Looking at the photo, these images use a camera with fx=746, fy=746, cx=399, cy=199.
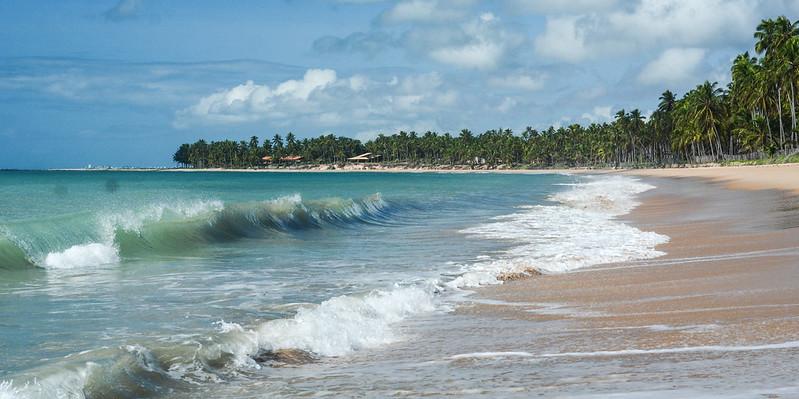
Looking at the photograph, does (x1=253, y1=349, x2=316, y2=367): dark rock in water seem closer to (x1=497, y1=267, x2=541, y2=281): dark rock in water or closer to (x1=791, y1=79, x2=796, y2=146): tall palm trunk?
(x1=497, y1=267, x2=541, y2=281): dark rock in water

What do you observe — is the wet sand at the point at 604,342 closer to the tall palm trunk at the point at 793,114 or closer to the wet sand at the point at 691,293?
the wet sand at the point at 691,293

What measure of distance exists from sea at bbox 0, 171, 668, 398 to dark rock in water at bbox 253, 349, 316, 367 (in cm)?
2

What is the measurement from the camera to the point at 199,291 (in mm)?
10531

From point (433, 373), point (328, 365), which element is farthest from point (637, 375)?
point (328, 365)

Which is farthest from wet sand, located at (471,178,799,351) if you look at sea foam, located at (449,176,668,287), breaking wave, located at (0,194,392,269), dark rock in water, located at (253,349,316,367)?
breaking wave, located at (0,194,392,269)

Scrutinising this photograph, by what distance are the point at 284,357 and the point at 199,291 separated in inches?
168

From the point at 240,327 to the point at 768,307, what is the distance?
210 inches

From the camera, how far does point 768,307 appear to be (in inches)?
295

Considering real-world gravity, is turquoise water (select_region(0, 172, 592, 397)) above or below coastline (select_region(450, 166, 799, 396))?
above

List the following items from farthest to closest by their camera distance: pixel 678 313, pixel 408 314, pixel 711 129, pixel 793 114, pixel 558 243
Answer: pixel 711 129 < pixel 793 114 < pixel 558 243 < pixel 408 314 < pixel 678 313

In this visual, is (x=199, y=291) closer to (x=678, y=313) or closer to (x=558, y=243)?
(x=678, y=313)

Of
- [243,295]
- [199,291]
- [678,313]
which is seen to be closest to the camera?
[678,313]

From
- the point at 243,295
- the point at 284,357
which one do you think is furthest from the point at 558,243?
the point at 284,357

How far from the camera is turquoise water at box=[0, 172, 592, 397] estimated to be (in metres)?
6.15
